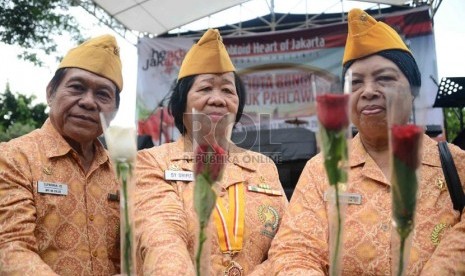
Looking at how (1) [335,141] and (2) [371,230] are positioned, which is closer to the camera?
(1) [335,141]

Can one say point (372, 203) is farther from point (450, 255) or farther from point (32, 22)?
point (32, 22)

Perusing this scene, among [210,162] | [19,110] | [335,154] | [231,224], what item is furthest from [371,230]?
[19,110]

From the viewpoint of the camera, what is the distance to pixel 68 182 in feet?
6.79

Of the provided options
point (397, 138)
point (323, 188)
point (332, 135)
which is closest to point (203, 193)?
point (332, 135)

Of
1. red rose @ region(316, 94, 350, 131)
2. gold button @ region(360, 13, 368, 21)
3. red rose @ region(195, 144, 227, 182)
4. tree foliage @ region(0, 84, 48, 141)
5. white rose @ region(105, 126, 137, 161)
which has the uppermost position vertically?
tree foliage @ region(0, 84, 48, 141)

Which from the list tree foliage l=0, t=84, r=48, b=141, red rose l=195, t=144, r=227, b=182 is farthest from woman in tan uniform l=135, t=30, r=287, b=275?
tree foliage l=0, t=84, r=48, b=141

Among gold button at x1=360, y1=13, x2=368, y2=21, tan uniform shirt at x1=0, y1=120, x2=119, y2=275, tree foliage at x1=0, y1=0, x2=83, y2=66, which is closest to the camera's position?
tan uniform shirt at x1=0, y1=120, x2=119, y2=275

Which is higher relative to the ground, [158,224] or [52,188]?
[52,188]

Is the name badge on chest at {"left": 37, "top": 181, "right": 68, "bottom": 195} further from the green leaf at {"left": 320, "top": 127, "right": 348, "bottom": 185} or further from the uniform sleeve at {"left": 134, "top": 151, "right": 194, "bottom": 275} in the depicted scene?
the green leaf at {"left": 320, "top": 127, "right": 348, "bottom": 185}

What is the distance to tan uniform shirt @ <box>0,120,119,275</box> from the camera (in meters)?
1.75

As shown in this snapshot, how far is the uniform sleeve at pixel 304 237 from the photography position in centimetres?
161

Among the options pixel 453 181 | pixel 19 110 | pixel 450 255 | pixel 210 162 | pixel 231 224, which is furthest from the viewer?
pixel 19 110

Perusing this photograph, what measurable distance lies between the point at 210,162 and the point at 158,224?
1.92ft

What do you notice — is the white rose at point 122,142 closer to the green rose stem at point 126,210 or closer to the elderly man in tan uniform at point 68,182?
the green rose stem at point 126,210
